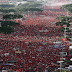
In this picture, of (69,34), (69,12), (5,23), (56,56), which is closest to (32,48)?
(56,56)

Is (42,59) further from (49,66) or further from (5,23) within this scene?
(5,23)

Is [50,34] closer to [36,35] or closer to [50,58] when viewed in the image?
[36,35]

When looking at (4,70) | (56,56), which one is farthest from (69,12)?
(4,70)

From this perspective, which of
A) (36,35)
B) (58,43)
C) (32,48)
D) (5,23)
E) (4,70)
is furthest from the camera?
(5,23)

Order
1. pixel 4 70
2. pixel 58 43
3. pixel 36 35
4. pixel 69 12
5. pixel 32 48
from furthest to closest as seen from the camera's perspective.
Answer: pixel 69 12, pixel 36 35, pixel 58 43, pixel 32 48, pixel 4 70

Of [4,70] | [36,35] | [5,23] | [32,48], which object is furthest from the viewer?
[5,23]

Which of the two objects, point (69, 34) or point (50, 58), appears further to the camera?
point (69, 34)

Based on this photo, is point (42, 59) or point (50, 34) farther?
point (50, 34)

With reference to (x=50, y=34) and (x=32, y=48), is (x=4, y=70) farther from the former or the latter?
(x=50, y=34)

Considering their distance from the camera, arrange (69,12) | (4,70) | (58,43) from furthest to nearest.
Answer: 1. (69,12)
2. (58,43)
3. (4,70)
